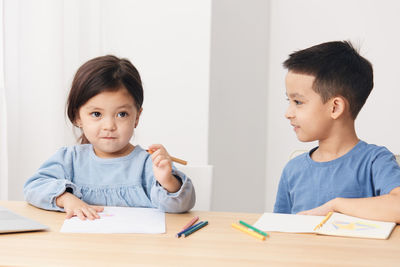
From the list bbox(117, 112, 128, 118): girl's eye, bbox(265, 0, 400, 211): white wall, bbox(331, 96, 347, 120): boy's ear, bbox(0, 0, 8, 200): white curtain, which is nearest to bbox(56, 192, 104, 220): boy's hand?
bbox(117, 112, 128, 118): girl's eye

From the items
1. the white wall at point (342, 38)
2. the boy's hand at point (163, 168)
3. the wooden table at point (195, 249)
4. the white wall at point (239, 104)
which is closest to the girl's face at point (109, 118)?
the boy's hand at point (163, 168)

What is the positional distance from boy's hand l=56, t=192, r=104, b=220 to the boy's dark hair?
27.0 inches

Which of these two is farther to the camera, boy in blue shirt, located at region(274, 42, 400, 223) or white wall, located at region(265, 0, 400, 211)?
white wall, located at region(265, 0, 400, 211)

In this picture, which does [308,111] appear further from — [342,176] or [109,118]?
[109,118]

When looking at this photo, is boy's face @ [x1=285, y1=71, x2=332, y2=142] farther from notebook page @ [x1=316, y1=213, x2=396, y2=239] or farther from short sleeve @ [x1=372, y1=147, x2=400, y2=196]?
notebook page @ [x1=316, y1=213, x2=396, y2=239]

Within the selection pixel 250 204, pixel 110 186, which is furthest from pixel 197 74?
pixel 110 186

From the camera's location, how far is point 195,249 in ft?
2.98

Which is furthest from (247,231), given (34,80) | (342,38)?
(342,38)

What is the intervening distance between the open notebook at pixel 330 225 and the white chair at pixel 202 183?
427 millimetres

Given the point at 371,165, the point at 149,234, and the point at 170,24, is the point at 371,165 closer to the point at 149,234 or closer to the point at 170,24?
the point at 149,234

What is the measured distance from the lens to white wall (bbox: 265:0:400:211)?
8.26 feet

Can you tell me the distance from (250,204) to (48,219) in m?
1.99

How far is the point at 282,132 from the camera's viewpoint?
115 inches

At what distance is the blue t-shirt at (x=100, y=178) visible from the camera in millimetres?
1325
